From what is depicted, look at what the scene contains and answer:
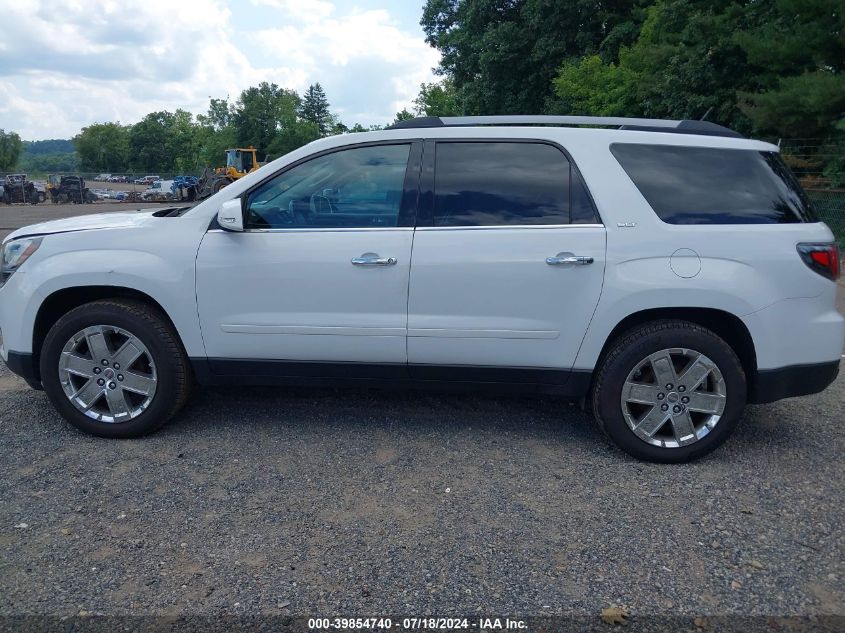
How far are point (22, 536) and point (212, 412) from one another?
5.30ft

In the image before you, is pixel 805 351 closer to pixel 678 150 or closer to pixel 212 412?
pixel 678 150

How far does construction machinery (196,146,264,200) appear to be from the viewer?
32.5 meters

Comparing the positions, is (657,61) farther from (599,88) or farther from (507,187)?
(507,187)

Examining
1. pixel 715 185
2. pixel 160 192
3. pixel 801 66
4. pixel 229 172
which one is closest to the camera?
pixel 715 185

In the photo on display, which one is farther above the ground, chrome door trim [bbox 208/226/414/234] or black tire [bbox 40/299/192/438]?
chrome door trim [bbox 208/226/414/234]

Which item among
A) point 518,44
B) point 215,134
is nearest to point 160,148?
point 215,134

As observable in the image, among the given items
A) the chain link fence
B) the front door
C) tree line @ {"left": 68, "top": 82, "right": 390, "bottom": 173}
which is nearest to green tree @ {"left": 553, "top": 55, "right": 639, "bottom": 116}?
the chain link fence

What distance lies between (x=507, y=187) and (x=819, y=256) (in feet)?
5.56

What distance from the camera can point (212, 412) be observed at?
4.65 metres

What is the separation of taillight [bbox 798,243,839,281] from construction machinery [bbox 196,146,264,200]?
2999 centimetres

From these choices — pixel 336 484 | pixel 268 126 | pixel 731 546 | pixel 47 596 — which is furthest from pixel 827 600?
pixel 268 126

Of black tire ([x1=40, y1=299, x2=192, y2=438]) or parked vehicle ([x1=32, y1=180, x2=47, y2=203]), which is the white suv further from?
parked vehicle ([x1=32, y1=180, x2=47, y2=203])

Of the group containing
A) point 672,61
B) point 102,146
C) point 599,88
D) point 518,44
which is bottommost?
point 102,146

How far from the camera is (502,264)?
3783 mm
